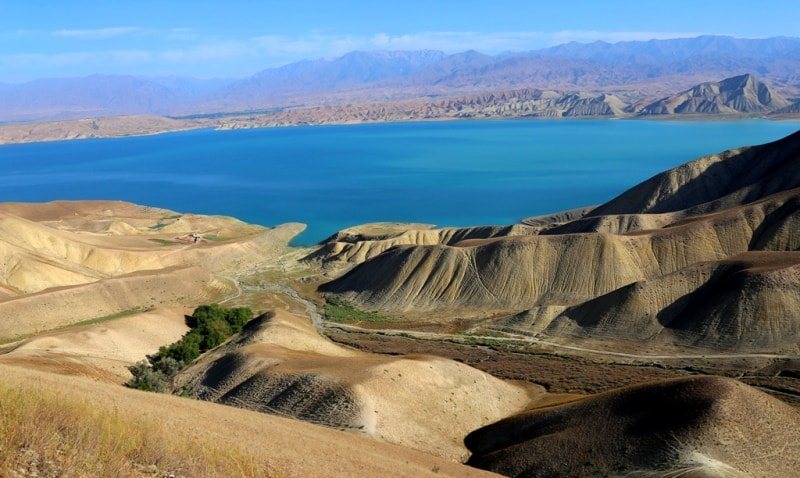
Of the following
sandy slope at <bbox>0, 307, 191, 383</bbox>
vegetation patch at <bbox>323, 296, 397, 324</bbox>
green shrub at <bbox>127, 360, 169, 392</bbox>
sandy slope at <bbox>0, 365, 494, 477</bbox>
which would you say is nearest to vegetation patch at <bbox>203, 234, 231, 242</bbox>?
vegetation patch at <bbox>323, 296, 397, 324</bbox>

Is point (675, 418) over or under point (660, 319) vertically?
over

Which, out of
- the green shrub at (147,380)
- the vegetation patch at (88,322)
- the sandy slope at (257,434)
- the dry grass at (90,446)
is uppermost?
the dry grass at (90,446)

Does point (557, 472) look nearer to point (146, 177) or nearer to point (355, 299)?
point (355, 299)

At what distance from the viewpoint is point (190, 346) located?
4141 cm

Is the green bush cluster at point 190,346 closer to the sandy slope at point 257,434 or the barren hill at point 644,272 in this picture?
the sandy slope at point 257,434

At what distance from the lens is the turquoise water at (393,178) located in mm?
107062

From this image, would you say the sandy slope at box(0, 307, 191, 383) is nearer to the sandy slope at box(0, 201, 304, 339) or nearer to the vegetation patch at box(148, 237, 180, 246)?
the sandy slope at box(0, 201, 304, 339)

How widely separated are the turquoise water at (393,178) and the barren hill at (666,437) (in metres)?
67.8

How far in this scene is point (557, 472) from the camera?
22.3 meters

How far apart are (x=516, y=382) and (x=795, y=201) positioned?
107 ft

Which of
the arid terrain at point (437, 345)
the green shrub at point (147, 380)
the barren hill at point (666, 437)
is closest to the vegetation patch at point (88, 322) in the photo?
the arid terrain at point (437, 345)

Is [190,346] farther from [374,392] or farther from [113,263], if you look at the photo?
[113,263]

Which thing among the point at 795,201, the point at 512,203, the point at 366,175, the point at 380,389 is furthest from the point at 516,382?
the point at 366,175

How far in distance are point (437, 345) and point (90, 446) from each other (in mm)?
36143
